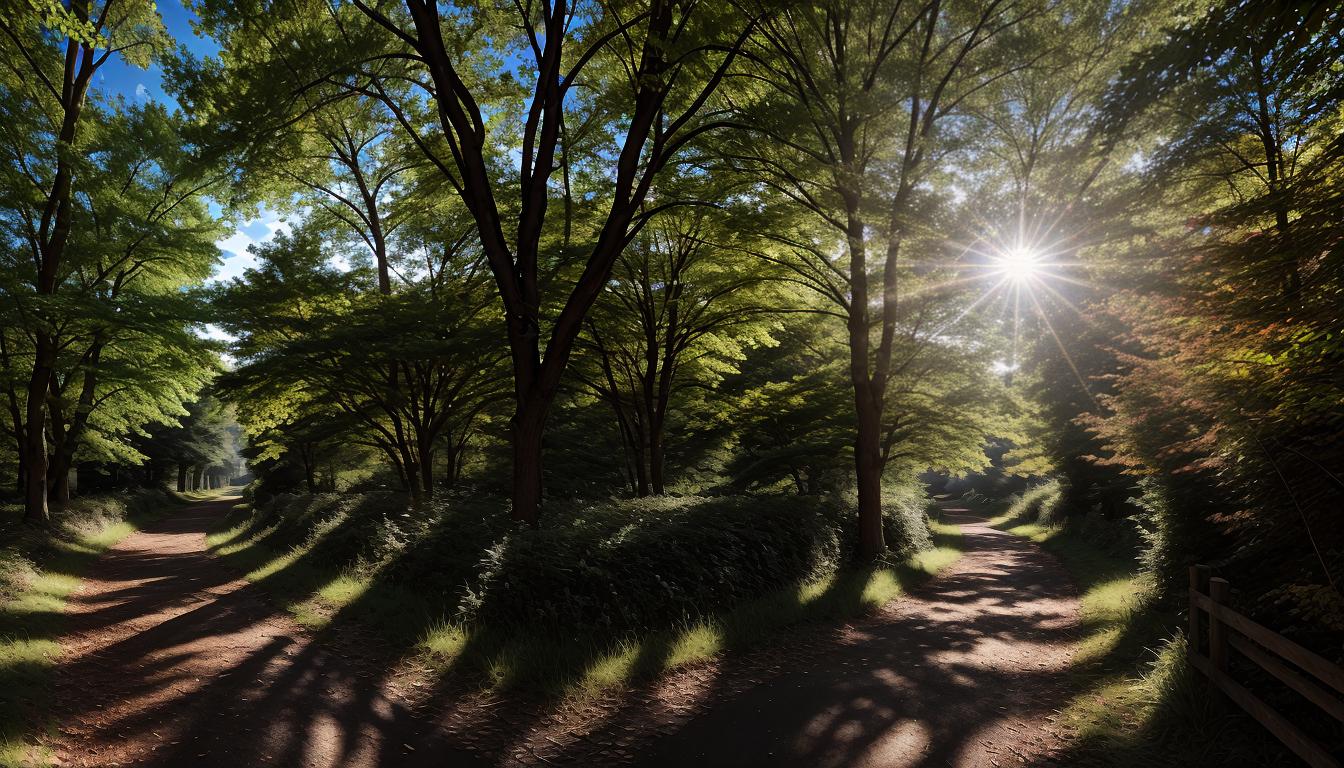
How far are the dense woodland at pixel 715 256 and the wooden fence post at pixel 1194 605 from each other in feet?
1.57

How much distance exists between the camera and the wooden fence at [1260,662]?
3.51m

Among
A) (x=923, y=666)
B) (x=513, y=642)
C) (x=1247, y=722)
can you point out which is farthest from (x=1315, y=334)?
(x=513, y=642)

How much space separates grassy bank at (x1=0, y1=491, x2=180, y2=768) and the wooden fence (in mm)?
8722

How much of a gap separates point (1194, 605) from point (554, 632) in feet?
22.3

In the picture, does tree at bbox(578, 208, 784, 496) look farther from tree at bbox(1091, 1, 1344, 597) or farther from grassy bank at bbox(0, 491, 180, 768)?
grassy bank at bbox(0, 491, 180, 768)

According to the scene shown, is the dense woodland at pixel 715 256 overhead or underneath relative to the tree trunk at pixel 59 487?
overhead

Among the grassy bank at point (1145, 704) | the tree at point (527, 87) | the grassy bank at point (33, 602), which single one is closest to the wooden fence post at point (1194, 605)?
the grassy bank at point (1145, 704)

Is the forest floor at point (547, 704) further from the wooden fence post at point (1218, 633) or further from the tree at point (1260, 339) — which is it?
the tree at point (1260, 339)

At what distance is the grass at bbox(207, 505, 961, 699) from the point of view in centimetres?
639

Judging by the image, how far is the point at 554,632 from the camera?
7230 mm

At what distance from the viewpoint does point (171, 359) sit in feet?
52.4

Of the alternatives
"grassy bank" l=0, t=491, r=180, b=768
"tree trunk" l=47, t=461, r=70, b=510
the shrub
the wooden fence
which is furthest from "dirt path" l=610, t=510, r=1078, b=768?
"tree trunk" l=47, t=461, r=70, b=510

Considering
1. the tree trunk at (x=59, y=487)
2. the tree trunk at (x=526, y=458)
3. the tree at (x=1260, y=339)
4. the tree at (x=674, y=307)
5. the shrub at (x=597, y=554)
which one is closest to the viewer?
the tree at (x=1260, y=339)

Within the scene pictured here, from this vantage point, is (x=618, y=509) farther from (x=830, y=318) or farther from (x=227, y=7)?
(x=830, y=318)
